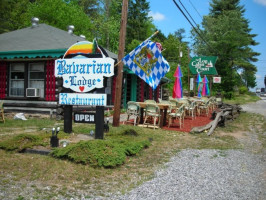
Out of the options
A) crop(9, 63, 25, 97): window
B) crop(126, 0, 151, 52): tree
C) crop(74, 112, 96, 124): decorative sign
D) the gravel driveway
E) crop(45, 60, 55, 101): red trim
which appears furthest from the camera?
crop(126, 0, 151, 52): tree

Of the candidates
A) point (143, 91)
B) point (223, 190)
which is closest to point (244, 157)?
point (223, 190)

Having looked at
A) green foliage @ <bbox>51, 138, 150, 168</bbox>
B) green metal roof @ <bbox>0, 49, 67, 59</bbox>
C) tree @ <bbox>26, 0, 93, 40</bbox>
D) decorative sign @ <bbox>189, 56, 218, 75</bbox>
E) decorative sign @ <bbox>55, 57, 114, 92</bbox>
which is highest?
tree @ <bbox>26, 0, 93, 40</bbox>

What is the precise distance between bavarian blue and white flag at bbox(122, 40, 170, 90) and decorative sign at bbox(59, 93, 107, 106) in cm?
218

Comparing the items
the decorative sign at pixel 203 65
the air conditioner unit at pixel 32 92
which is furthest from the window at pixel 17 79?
the decorative sign at pixel 203 65

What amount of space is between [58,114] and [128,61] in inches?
196

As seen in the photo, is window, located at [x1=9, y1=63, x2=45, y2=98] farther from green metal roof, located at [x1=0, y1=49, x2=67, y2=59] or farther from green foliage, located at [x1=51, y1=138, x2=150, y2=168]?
green foliage, located at [x1=51, y1=138, x2=150, y2=168]

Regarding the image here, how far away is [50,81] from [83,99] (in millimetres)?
6178

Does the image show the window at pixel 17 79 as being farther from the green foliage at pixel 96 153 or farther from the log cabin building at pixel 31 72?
the green foliage at pixel 96 153

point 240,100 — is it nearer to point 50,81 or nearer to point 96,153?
point 50,81

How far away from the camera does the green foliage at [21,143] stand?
6.39 metres

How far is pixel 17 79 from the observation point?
46.4 feet

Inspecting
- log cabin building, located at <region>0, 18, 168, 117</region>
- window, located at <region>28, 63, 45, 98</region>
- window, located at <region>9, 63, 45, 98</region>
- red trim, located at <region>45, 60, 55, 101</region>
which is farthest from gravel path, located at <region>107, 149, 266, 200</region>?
window, located at <region>9, 63, 45, 98</region>

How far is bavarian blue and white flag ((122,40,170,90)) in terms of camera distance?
936 centimetres

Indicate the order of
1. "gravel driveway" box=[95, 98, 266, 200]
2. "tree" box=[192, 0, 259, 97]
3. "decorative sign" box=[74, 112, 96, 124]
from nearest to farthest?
1. "gravel driveway" box=[95, 98, 266, 200]
2. "decorative sign" box=[74, 112, 96, 124]
3. "tree" box=[192, 0, 259, 97]
